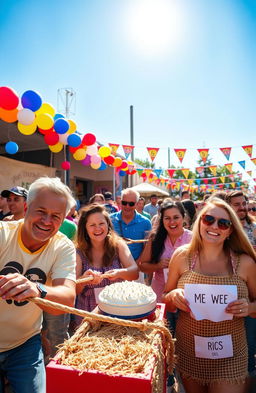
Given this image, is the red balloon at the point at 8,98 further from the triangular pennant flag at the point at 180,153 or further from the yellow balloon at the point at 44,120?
the triangular pennant flag at the point at 180,153

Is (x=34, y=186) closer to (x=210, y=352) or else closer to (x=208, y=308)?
(x=208, y=308)

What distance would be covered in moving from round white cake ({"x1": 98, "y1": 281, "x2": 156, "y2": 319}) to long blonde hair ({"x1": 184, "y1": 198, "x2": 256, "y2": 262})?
2.35 ft

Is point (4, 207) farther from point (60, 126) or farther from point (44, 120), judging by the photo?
point (60, 126)

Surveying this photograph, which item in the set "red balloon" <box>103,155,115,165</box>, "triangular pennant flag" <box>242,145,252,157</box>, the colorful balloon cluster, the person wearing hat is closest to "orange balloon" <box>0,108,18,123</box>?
the colorful balloon cluster

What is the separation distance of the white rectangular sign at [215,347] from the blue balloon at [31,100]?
412cm

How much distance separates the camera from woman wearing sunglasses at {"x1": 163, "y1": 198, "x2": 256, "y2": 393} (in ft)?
5.96

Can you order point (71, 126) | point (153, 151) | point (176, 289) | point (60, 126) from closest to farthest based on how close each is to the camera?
1. point (176, 289)
2. point (60, 126)
3. point (71, 126)
4. point (153, 151)

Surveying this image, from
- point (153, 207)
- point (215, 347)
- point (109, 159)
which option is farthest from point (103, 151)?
point (215, 347)

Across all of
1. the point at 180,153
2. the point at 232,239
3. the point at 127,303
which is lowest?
the point at 127,303

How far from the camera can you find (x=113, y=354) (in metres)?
1.18

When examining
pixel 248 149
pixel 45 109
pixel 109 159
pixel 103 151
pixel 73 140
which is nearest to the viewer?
pixel 45 109

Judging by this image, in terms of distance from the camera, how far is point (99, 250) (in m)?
2.82

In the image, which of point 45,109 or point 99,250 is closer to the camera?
point 99,250

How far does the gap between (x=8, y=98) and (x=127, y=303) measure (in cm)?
368
